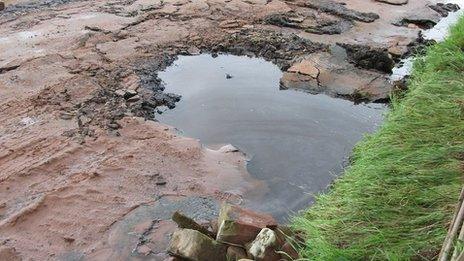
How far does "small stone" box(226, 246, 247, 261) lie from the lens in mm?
3336

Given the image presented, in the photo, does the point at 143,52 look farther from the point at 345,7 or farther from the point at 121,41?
the point at 345,7

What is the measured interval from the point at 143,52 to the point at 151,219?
343 cm

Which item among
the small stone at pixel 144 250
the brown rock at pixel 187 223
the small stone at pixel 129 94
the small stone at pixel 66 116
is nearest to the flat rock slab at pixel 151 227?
the small stone at pixel 144 250

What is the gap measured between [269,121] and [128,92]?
1.69 m

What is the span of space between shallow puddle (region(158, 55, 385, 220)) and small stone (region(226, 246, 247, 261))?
91 centimetres

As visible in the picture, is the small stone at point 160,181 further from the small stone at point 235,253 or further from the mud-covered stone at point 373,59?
the mud-covered stone at point 373,59

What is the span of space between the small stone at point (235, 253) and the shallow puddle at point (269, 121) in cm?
91

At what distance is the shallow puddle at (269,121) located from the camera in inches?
185

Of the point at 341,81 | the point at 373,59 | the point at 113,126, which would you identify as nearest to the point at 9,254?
the point at 113,126

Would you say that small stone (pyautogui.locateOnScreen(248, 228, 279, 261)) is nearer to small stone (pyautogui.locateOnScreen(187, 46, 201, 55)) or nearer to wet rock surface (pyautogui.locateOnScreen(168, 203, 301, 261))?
wet rock surface (pyautogui.locateOnScreen(168, 203, 301, 261))

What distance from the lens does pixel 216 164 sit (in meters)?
4.88

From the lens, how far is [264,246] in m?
3.29

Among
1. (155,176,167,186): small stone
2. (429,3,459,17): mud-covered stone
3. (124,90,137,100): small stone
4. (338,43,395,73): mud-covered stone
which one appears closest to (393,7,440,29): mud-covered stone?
(429,3,459,17): mud-covered stone

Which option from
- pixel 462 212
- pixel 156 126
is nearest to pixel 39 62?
pixel 156 126
